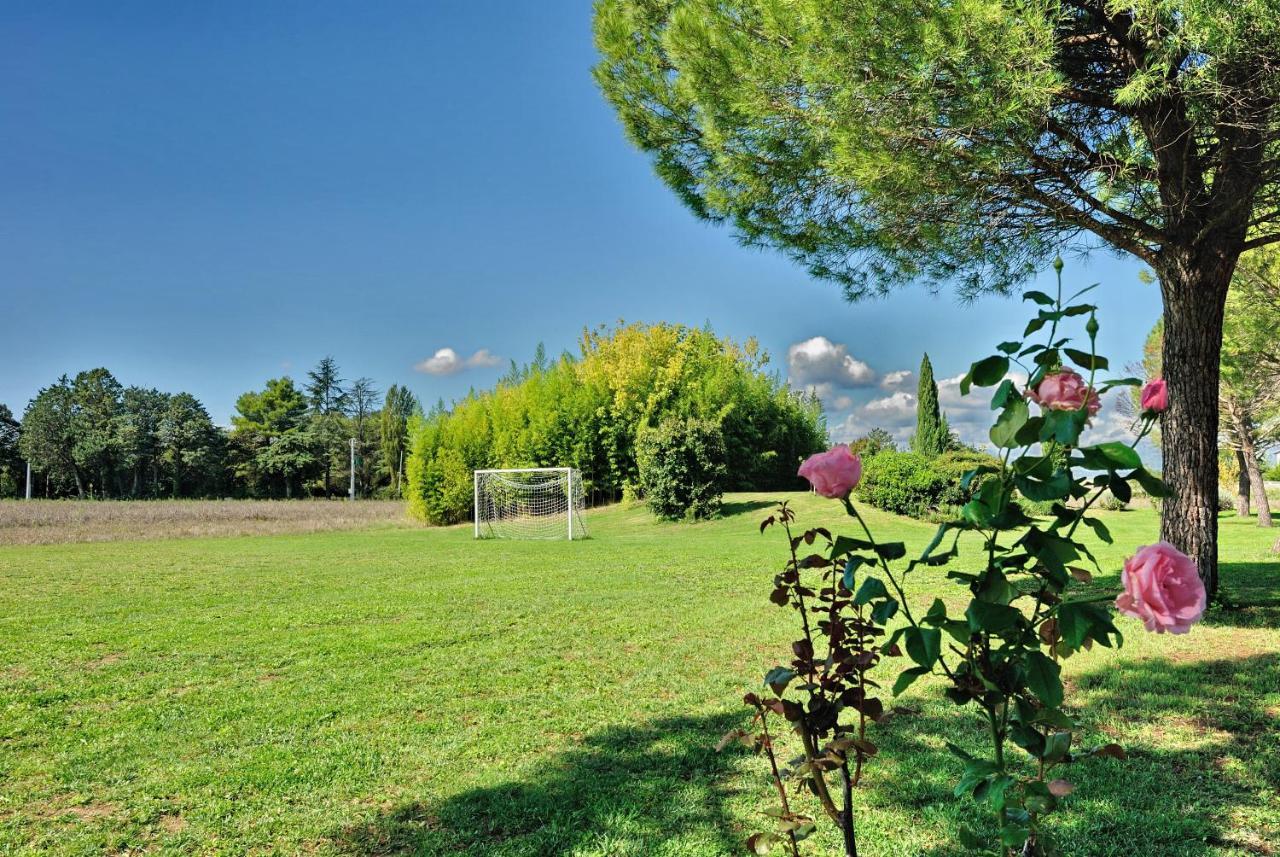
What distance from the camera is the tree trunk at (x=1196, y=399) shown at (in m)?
5.01

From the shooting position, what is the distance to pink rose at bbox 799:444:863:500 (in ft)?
4.25

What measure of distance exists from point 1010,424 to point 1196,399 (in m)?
5.10

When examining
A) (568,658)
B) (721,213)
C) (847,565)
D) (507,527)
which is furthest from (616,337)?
(847,565)

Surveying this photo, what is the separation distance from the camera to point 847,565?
4.42 ft

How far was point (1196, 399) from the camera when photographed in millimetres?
5062

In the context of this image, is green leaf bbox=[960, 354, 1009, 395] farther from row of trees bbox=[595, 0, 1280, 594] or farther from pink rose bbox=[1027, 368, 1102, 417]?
row of trees bbox=[595, 0, 1280, 594]

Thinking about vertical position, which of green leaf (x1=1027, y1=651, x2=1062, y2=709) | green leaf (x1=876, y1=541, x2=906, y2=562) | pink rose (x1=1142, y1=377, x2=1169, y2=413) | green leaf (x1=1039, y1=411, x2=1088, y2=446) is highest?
pink rose (x1=1142, y1=377, x2=1169, y2=413)

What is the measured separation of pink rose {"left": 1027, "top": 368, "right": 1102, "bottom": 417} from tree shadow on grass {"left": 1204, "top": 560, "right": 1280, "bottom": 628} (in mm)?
5222

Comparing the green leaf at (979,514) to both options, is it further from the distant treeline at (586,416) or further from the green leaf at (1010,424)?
the distant treeline at (586,416)

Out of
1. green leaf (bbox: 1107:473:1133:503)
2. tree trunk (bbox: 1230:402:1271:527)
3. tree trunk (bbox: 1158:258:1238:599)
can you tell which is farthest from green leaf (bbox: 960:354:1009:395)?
tree trunk (bbox: 1230:402:1271:527)

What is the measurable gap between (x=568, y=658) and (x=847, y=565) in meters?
3.55

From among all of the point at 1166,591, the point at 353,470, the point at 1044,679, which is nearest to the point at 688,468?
the point at 1044,679

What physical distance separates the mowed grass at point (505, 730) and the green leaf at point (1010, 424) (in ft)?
5.06

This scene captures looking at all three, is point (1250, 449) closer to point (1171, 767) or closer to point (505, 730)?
point (1171, 767)
